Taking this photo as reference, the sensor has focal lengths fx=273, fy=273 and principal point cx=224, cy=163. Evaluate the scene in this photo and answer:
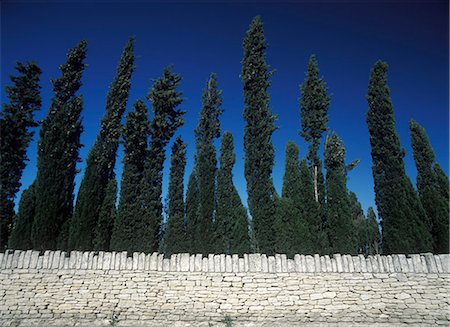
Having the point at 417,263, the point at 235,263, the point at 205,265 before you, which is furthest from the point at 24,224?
the point at 417,263

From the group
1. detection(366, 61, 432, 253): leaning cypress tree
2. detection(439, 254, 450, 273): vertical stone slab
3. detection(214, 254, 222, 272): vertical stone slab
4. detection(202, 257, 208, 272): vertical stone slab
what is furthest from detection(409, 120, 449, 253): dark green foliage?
detection(202, 257, 208, 272): vertical stone slab

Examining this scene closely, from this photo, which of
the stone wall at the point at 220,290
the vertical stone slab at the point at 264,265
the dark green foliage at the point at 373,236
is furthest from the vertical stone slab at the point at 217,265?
the dark green foliage at the point at 373,236

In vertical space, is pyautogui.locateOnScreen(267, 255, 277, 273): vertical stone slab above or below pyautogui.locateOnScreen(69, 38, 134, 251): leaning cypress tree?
below

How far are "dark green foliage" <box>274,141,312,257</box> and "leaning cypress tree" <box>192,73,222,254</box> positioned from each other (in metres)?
3.71

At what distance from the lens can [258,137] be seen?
15.9 metres

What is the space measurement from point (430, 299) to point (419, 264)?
30.4 inches

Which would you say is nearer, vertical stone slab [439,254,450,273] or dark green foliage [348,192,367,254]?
vertical stone slab [439,254,450,273]

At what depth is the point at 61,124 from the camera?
13.7 metres

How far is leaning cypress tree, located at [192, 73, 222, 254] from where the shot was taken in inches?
577

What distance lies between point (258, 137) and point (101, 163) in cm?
872

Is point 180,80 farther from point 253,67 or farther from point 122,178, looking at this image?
point 122,178

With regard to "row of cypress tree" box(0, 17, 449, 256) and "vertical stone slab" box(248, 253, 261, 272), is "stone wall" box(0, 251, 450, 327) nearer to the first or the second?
"vertical stone slab" box(248, 253, 261, 272)

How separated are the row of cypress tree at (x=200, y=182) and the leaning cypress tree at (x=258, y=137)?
63 mm

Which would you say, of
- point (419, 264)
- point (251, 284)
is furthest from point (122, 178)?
point (419, 264)
